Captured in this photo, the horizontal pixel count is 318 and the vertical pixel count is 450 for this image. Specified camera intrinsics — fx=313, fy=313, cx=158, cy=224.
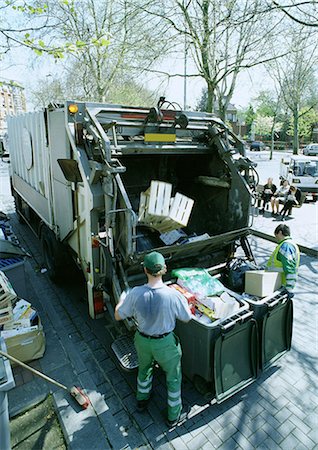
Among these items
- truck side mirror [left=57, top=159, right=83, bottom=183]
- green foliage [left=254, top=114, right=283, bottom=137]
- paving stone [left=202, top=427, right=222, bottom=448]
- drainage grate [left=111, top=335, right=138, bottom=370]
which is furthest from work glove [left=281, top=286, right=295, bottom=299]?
green foliage [left=254, top=114, right=283, bottom=137]

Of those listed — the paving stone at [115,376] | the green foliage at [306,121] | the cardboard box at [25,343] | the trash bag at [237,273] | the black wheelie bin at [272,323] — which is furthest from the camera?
the green foliage at [306,121]

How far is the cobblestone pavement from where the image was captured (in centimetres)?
253

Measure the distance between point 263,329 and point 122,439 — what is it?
1.54 metres

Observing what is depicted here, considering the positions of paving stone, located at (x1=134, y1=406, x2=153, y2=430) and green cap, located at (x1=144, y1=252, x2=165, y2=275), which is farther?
paving stone, located at (x1=134, y1=406, x2=153, y2=430)

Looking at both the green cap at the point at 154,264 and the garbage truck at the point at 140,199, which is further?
the garbage truck at the point at 140,199

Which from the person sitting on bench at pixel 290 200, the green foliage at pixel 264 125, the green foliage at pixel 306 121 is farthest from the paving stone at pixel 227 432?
the green foliage at pixel 264 125

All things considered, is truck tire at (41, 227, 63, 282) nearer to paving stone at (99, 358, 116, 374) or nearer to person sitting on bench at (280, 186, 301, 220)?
paving stone at (99, 358, 116, 374)

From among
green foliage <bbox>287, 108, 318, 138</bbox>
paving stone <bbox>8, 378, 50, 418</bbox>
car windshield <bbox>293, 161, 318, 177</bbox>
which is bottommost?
paving stone <bbox>8, 378, 50, 418</bbox>

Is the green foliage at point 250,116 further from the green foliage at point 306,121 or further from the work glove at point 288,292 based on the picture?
the work glove at point 288,292

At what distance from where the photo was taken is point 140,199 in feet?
13.3

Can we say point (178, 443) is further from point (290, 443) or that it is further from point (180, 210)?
point (180, 210)

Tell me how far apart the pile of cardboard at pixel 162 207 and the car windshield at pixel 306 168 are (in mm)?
9464

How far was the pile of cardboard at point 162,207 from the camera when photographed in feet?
11.8

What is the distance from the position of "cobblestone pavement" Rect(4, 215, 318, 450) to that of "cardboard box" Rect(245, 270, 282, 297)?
33.4 inches
